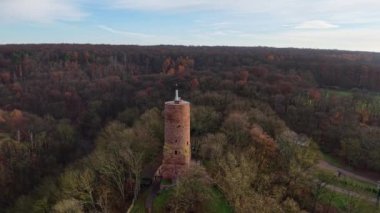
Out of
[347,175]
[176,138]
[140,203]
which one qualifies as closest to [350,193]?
[347,175]

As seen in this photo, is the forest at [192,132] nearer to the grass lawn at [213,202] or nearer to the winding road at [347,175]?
the grass lawn at [213,202]

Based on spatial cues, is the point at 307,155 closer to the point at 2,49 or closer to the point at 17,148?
the point at 17,148

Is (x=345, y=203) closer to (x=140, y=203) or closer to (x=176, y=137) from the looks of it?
(x=176, y=137)

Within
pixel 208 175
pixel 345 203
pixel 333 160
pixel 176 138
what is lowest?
pixel 333 160

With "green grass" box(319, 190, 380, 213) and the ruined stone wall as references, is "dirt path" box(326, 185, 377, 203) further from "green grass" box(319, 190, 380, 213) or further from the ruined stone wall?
the ruined stone wall

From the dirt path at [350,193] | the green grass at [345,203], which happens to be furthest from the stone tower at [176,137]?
the dirt path at [350,193]

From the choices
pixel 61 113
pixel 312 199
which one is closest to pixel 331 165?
pixel 312 199

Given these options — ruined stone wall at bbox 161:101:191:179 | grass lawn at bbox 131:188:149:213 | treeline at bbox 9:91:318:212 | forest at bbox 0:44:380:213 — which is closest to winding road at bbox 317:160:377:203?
forest at bbox 0:44:380:213
